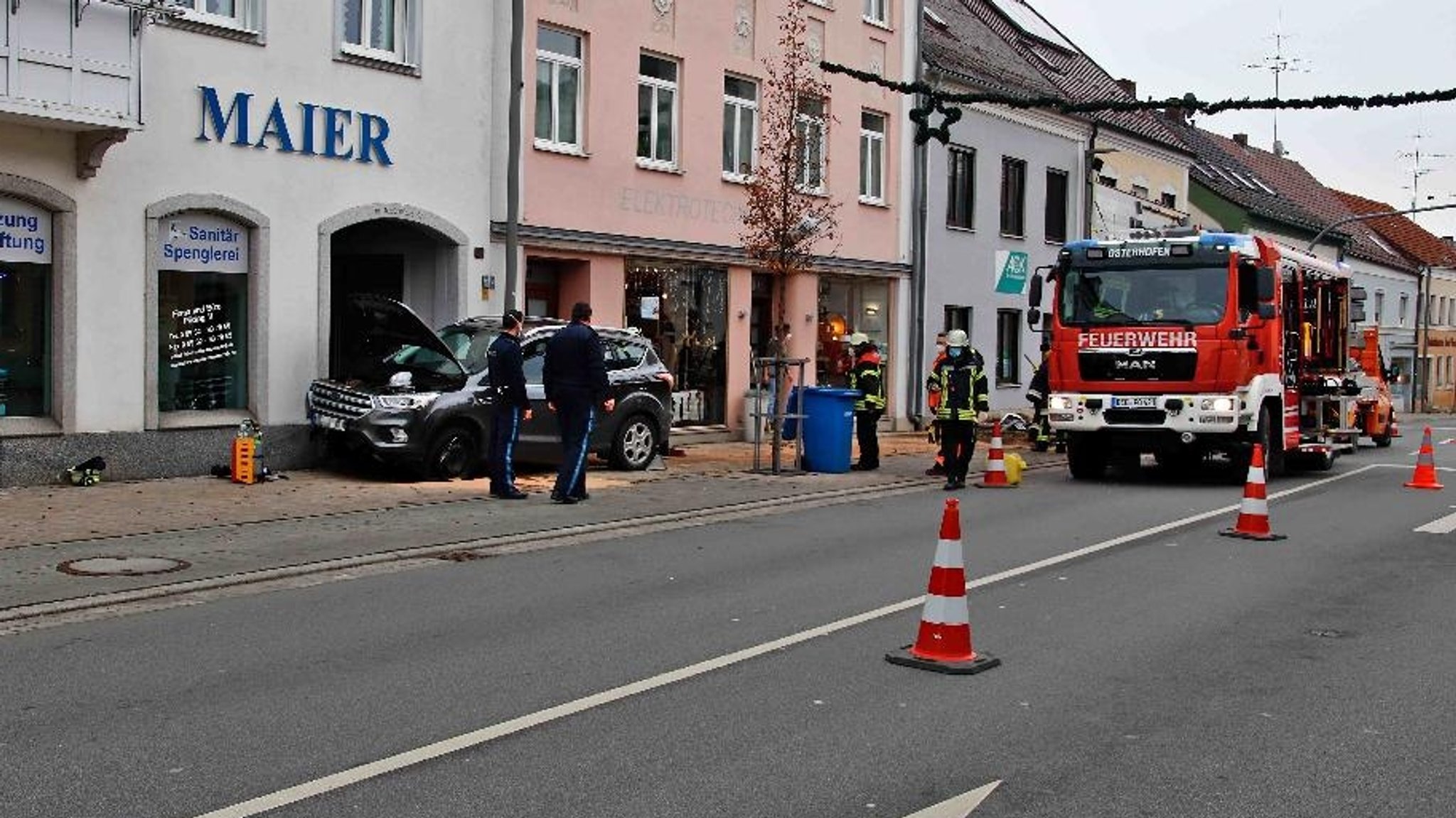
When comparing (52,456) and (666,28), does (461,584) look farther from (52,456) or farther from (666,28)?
(666,28)

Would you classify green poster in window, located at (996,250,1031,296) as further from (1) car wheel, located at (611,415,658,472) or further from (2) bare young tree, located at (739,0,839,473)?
(1) car wheel, located at (611,415,658,472)

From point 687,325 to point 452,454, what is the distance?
7592 mm

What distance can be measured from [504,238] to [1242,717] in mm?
14271

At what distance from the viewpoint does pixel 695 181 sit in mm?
22938

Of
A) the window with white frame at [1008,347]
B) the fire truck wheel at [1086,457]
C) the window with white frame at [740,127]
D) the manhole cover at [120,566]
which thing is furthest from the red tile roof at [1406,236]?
the manhole cover at [120,566]

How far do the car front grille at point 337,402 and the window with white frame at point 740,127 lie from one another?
879cm

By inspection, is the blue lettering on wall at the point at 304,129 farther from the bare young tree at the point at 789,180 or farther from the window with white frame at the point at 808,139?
the window with white frame at the point at 808,139

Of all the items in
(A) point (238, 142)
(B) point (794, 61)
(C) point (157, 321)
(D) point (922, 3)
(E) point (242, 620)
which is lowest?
(E) point (242, 620)

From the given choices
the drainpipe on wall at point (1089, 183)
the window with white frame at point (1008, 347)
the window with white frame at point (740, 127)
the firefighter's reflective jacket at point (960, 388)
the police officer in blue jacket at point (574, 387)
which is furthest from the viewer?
the drainpipe on wall at point (1089, 183)

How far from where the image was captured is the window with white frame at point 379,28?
17.7 metres

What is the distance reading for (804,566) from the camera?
11.1 m

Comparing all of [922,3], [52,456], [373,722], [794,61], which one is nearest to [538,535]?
[52,456]

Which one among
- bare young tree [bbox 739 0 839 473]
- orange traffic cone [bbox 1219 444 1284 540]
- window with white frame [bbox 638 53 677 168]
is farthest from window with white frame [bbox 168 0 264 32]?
orange traffic cone [bbox 1219 444 1284 540]

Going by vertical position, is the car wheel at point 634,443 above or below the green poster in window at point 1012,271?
below
